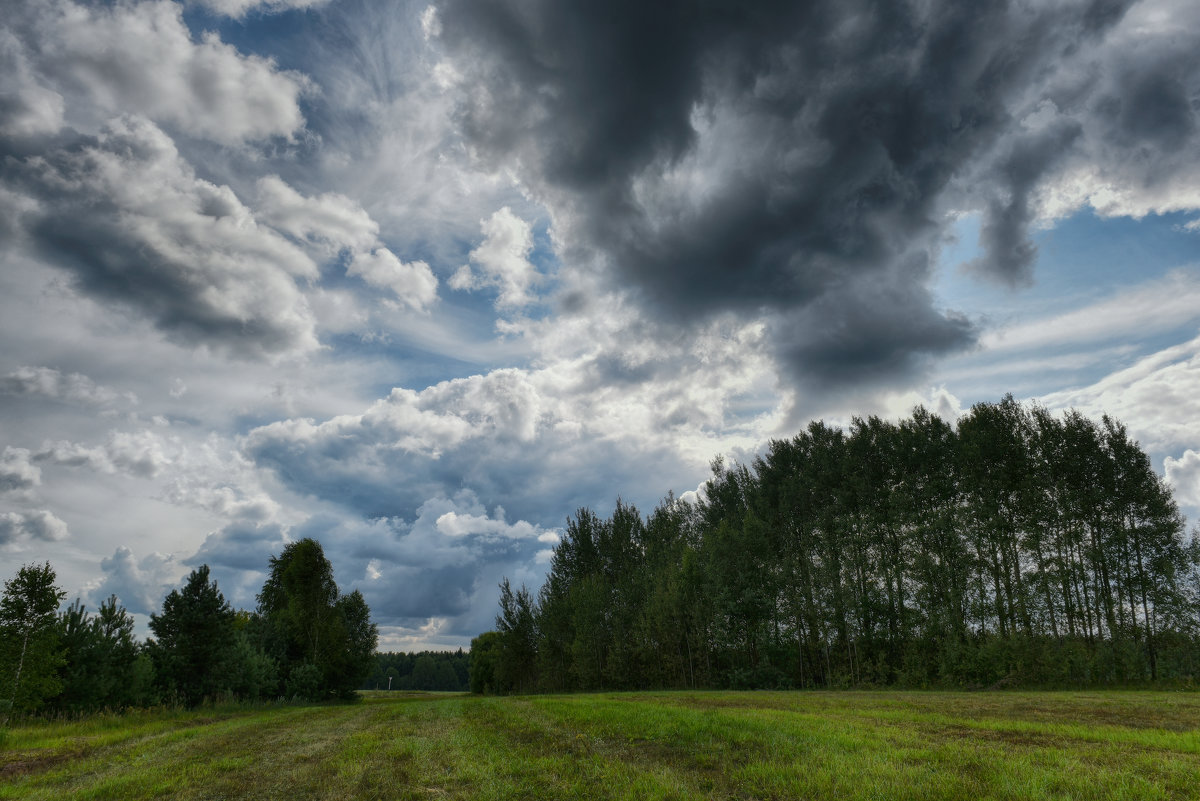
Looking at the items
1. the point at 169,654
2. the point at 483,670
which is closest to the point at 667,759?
the point at 169,654

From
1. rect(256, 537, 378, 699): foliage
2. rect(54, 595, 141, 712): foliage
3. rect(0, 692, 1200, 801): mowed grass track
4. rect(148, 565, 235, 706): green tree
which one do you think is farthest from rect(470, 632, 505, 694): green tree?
rect(0, 692, 1200, 801): mowed grass track

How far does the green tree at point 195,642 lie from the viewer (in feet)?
97.6

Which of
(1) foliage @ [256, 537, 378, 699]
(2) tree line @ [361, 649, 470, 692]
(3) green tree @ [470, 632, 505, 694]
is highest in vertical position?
(1) foliage @ [256, 537, 378, 699]

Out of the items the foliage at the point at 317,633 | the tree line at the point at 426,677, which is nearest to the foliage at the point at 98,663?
the foliage at the point at 317,633

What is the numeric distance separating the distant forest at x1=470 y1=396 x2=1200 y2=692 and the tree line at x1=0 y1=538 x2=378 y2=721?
78.1 feet

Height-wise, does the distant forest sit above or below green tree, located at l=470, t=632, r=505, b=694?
above

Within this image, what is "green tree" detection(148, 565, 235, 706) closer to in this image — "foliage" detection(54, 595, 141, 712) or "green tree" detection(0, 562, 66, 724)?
"foliage" detection(54, 595, 141, 712)

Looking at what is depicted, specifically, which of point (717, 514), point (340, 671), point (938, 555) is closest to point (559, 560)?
point (717, 514)

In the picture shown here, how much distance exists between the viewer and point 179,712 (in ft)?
85.9

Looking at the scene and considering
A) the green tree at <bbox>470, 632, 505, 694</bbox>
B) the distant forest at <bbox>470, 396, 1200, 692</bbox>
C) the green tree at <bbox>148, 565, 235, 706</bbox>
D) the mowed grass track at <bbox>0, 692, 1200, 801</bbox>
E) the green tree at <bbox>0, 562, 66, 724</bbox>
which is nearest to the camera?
the mowed grass track at <bbox>0, 692, 1200, 801</bbox>

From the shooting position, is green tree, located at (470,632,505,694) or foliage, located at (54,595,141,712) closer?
foliage, located at (54,595,141,712)

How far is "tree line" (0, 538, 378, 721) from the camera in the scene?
839 inches

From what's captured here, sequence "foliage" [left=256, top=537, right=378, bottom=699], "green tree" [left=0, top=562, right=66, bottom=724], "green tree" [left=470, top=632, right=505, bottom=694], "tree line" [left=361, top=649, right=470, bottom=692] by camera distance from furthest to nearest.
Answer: "tree line" [left=361, top=649, right=470, bottom=692]
"green tree" [left=470, top=632, right=505, bottom=694]
"foliage" [left=256, top=537, right=378, bottom=699]
"green tree" [left=0, top=562, right=66, bottom=724]

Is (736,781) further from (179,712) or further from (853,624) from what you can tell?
(853,624)
